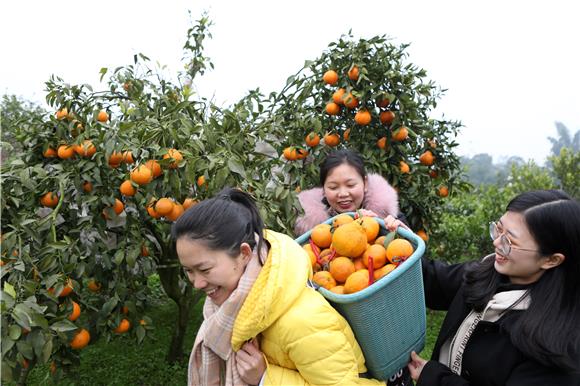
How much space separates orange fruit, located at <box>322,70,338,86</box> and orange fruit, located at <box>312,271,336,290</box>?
4.74ft

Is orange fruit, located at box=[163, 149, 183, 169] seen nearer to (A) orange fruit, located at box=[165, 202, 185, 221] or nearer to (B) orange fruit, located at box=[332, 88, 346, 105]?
(A) orange fruit, located at box=[165, 202, 185, 221]

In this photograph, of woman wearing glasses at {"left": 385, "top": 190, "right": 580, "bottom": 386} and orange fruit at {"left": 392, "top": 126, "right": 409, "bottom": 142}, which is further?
orange fruit at {"left": 392, "top": 126, "right": 409, "bottom": 142}

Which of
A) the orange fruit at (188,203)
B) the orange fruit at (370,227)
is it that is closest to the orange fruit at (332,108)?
the orange fruit at (188,203)

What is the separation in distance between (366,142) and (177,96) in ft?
3.39

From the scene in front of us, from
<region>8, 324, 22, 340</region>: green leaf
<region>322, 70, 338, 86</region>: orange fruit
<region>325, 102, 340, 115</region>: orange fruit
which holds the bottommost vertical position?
<region>8, 324, 22, 340</region>: green leaf

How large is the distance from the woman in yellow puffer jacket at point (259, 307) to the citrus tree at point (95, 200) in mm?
489

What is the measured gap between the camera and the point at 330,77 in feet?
7.63

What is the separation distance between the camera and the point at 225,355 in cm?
102

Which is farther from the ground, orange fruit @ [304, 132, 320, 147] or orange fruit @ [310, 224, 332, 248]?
orange fruit @ [304, 132, 320, 147]

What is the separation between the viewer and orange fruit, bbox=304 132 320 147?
2.24 metres

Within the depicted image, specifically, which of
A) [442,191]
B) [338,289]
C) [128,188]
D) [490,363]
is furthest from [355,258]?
[442,191]

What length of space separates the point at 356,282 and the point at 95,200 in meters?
1.16

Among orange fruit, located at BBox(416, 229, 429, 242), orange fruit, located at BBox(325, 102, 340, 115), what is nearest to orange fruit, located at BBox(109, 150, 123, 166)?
orange fruit, located at BBox(325, 102, 340, 115)

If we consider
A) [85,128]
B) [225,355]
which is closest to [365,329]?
[225,355]
